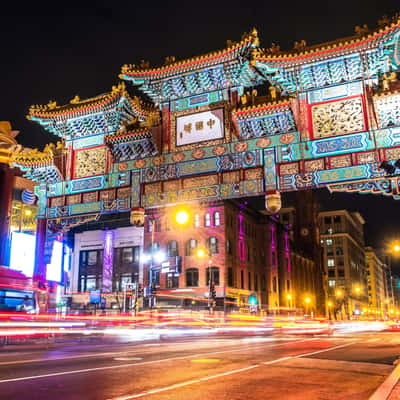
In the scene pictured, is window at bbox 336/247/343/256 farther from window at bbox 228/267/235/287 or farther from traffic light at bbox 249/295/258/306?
window at bbox 228/267/235/287

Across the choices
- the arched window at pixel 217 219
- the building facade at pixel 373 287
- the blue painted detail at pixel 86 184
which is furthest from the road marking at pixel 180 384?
the building facade at pixel 373 287

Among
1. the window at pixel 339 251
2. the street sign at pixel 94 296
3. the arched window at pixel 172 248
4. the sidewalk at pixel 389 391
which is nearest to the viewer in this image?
the sidewalk at pixel 389 391

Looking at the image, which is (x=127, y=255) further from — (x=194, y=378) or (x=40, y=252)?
(x=194, y=378)

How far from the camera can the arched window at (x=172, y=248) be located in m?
53.0

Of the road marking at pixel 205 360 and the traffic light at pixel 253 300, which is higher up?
the traffic light at pixel 253 300

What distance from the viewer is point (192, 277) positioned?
51250 millimetres

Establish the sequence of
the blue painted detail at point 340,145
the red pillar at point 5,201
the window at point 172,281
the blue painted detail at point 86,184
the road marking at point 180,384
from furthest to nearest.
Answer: the window at point 172,281 → the red pillar at point 5,201 → the blue painted detail at point 86,184 → the blue painted detail at point 340,145 → the road marking at point 180,384

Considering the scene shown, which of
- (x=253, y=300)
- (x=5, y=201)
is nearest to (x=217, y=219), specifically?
(x=253, y=300)

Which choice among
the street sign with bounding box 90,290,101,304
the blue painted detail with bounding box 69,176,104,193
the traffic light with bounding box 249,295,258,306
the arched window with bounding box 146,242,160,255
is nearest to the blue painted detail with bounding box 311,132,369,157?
the blue painted detail with bounding box 69,176,104,193

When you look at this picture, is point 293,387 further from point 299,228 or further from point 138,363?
point 299,228

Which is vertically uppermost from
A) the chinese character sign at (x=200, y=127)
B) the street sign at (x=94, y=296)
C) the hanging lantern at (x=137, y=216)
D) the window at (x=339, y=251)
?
the window at (x=339, y=251)

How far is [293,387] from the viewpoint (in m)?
8.21

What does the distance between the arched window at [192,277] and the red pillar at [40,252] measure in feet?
89.4

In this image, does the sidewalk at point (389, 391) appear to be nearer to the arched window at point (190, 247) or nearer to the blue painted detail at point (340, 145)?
the blue painted detail at point (340, 145)
